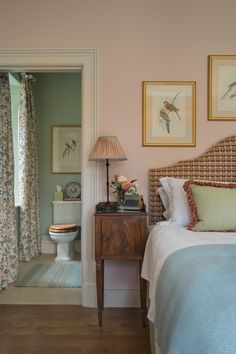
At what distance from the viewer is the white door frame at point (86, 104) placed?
8.51ft

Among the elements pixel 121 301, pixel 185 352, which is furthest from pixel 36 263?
pixel 185 352

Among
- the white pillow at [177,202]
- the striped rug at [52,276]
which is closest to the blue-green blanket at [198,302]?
the white pillow at [177,202]

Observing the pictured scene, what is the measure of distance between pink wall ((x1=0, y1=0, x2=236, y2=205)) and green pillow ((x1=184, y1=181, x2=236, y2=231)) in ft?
2.30

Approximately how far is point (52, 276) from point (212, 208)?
2156mm

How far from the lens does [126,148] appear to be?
2.63 m

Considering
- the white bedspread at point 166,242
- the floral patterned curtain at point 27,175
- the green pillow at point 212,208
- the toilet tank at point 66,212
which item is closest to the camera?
the white bedspread at point 166,242

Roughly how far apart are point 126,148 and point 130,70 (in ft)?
2.27

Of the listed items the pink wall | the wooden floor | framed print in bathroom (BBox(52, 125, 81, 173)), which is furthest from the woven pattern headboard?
framed print in bathroom (BBox(52, 125, 81, 173))

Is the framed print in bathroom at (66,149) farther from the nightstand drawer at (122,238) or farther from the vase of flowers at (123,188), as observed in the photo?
the nightstand drawer at (122,238)

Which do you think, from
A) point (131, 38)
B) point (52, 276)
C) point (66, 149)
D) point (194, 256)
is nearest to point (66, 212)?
point (66, 149)

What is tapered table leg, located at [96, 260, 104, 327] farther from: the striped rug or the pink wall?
the pink wall

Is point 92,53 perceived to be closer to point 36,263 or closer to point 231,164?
point 231,164

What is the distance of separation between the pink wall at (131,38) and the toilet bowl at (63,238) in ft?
5.78

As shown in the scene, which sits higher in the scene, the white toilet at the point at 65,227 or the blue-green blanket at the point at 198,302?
the blue-green blanket at the point at 198,302
